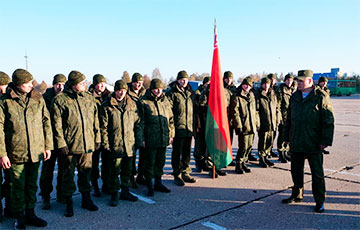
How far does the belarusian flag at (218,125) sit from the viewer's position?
623cm

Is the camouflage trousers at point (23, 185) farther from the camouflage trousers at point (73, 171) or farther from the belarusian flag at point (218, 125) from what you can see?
the belarusian flag at point (218, 125)

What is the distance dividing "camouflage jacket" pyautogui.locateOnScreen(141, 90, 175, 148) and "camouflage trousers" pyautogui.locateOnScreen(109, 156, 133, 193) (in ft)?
1.67

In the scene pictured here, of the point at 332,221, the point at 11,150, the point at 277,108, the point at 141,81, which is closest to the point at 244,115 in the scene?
the point at 277,108

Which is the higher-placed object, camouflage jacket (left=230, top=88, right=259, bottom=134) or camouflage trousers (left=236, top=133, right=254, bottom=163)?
camouflage jacket (left=230, top=88, right=259, bottom=134)

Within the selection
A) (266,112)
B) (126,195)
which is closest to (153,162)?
(126,195)

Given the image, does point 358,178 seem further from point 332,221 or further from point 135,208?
point 135,208

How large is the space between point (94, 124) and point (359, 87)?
71003 millimetres

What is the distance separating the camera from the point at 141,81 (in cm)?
642

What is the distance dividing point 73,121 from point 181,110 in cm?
219

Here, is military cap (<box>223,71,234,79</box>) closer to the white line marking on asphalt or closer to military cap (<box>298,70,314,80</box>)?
military cap (<box>298,70,314,80</box>)

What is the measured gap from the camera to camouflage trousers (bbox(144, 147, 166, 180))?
5.56m

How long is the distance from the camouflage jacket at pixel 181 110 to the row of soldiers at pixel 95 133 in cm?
2

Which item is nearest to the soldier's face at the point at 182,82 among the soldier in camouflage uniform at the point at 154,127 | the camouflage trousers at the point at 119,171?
the soldier in camouflage uniform at the point at 154,127

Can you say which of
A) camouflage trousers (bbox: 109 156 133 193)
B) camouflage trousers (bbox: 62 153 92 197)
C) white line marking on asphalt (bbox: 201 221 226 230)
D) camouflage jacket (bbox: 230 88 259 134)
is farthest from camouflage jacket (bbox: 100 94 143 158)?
camouflage jacket (bbox: 230 88 259 134)
